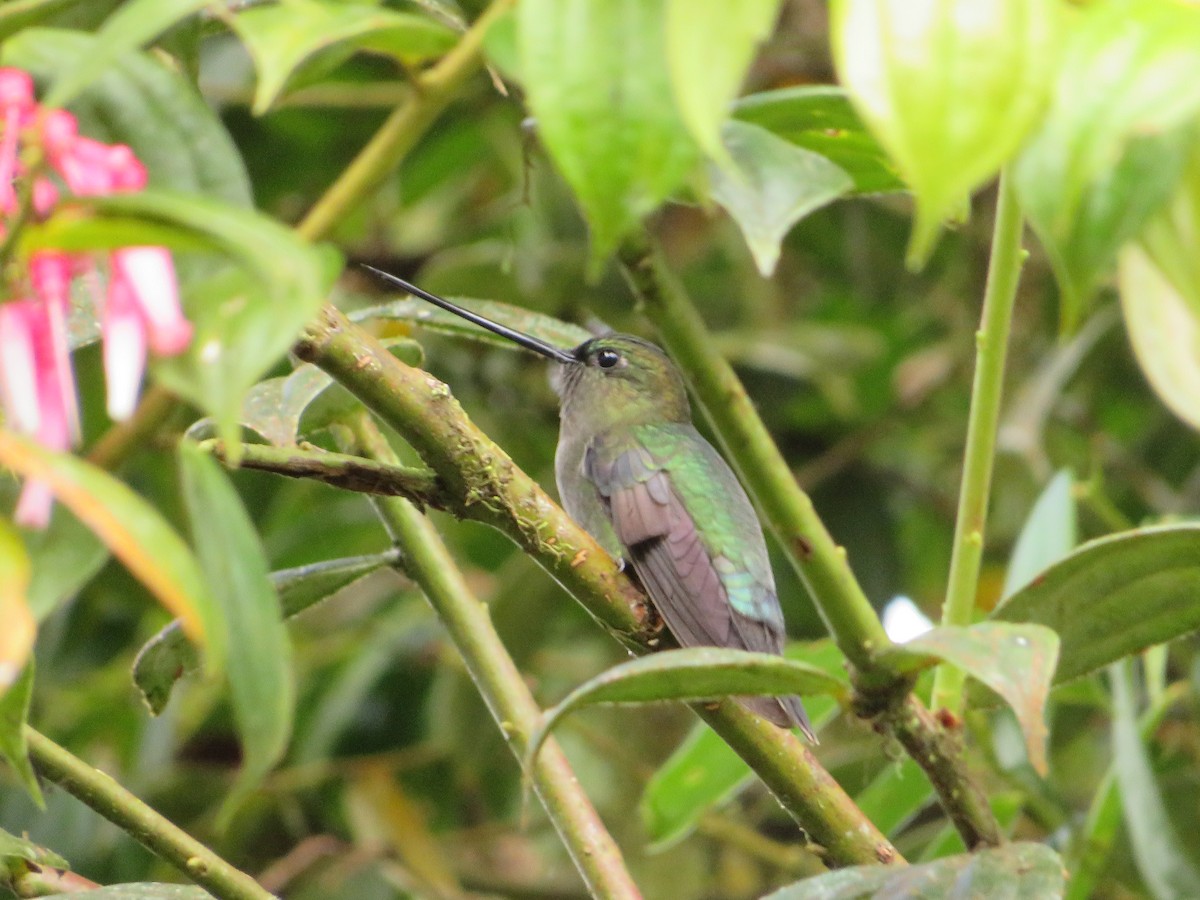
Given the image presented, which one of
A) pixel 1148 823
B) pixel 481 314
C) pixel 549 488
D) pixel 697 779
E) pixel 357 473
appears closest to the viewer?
pixel 357 473

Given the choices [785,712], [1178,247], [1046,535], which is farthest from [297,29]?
[1046,535]

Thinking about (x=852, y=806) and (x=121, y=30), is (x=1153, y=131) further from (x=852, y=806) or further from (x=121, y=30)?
(x=852, y=806)

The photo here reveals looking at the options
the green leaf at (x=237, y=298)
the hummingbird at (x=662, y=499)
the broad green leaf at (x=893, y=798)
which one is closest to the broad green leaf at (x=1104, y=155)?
the green leaf at (x=237, y=298)

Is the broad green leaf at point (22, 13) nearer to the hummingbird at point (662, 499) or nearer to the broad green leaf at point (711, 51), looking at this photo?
the broad green leaf at point (711, 51)

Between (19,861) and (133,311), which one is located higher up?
(133,311)

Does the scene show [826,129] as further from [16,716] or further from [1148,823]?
[1148,823]

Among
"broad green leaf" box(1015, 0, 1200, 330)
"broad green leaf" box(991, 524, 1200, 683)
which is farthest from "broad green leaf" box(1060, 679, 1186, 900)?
"broad green leaf" box(1015, 0, 1200, 330)

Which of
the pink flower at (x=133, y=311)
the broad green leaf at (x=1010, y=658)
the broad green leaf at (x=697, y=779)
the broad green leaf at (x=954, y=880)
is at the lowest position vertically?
the broad green leaf at (x=697, y=779)
